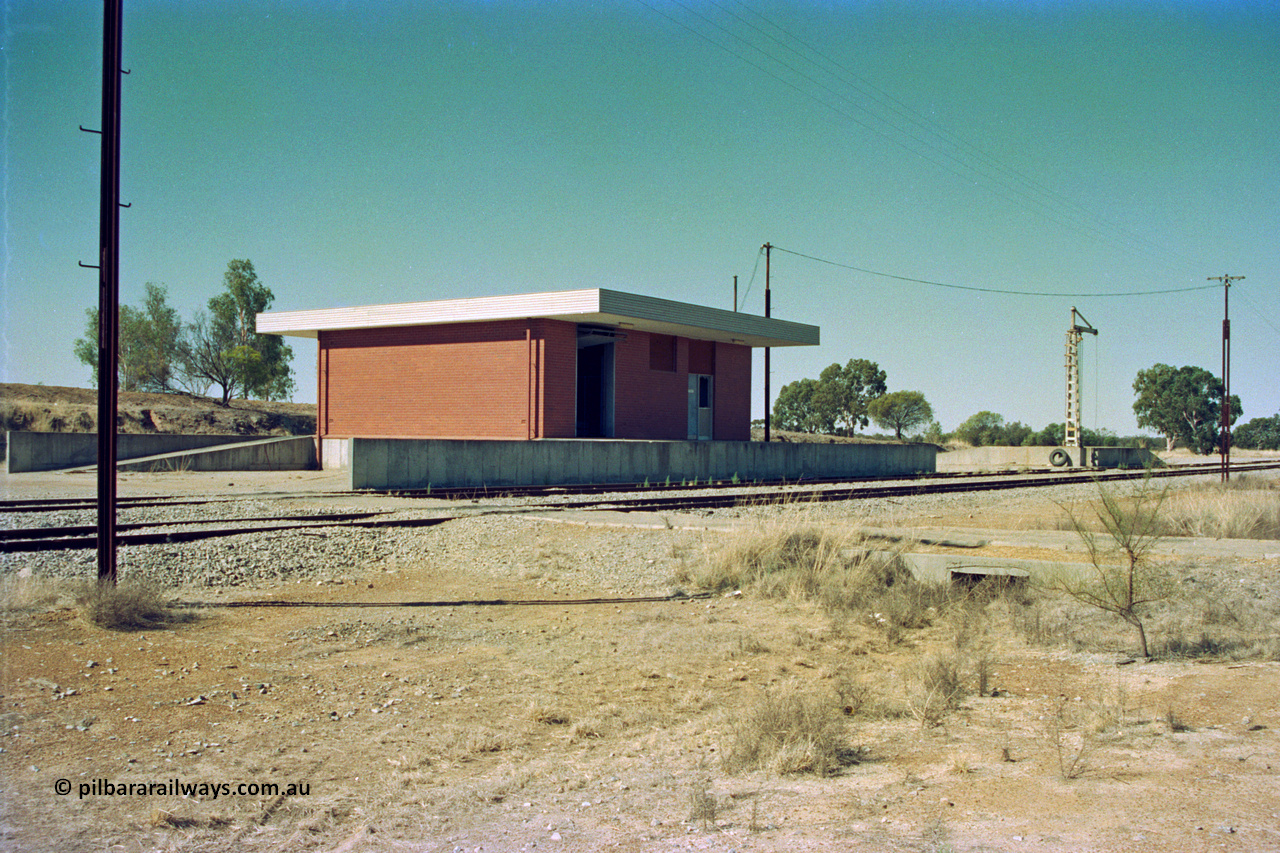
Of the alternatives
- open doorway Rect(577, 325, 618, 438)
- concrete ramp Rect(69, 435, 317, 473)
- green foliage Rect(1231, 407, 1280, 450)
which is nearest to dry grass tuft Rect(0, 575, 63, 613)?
concrete ramp Rect(69, 435, 317, 473)

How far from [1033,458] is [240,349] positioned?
4555 cm

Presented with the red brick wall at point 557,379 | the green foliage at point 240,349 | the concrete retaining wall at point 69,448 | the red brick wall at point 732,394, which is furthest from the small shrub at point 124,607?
the green foliage at point 240,349

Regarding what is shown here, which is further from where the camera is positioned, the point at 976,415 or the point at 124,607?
the point at 976,415

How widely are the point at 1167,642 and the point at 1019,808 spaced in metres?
4.23

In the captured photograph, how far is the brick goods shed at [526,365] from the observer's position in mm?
29531

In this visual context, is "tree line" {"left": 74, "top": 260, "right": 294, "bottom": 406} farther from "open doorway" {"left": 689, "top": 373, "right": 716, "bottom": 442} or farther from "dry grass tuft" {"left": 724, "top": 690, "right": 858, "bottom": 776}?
"dry grass tuft" {"left": 724, "top": 690, "right": 858, "bottom": 776}

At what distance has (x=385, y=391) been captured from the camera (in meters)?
32.4

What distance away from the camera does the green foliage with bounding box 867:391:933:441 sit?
277ft

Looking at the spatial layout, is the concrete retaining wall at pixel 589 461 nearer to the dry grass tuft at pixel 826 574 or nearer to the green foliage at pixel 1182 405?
the dry grass tuft at pixel 826 574

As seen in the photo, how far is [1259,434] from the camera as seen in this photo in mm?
116875

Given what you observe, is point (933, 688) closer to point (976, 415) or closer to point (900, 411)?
point (900, 411)

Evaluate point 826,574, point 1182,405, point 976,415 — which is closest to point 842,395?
point 976,415

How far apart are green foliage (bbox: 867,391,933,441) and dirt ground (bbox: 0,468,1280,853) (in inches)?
3084

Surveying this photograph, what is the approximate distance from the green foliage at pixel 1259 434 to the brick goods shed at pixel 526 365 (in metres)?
105
